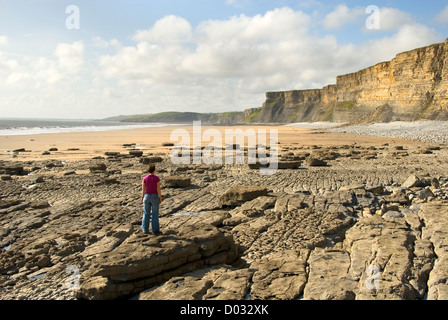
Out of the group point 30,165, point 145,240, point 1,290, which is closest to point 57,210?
point 1,290

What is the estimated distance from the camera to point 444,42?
6019cm

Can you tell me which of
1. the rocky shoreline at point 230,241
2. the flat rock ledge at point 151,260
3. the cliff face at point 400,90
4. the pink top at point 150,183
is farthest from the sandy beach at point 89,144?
the flat rock ledge at point 151,260

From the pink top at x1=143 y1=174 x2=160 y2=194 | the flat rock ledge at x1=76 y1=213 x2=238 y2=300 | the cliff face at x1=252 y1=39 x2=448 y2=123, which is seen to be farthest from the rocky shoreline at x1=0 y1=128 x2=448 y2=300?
the cliff face at x1=252 y1=39 x2=448 y2=123

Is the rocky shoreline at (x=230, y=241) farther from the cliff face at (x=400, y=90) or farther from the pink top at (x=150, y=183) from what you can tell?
the cliff face at (x=400, y=90)

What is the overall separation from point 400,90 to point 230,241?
71322 mm

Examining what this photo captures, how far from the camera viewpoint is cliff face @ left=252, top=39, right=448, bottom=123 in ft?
195

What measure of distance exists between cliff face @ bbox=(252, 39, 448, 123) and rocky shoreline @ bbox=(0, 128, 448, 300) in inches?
2096

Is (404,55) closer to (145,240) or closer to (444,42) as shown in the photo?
(444,42)

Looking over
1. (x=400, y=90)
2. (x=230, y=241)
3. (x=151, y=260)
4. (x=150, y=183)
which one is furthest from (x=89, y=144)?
(x=400, y=90)

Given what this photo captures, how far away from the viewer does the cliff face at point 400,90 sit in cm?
5947

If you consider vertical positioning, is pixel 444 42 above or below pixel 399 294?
above

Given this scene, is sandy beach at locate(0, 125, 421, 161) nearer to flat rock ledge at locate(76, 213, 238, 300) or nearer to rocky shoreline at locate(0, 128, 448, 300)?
rocky shoreline at locate(0, 128, 448, 300)

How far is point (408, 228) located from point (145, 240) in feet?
19.2

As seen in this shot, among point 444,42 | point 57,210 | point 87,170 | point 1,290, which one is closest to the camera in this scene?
point 1,290
